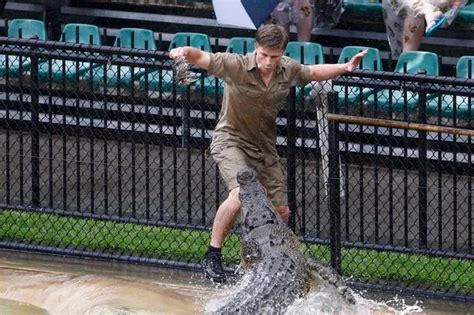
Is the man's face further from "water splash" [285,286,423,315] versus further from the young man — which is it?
"water splash" [285,286,423,315]

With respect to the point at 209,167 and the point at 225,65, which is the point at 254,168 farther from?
the point at 209,167

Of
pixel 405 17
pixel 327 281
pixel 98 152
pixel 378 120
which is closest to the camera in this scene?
pixel 327 281

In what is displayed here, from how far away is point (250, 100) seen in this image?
33.6ft

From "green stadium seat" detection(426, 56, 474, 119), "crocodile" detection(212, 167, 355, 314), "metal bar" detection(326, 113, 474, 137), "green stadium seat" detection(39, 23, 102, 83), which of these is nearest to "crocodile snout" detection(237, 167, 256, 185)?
"crocodile" detection(212, 167, 355, 314)

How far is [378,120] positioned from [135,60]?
1.92 metres

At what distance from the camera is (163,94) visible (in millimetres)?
12078

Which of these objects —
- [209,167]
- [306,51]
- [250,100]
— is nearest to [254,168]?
[250,100]

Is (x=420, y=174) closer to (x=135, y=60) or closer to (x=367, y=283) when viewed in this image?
(x=367, y=283)

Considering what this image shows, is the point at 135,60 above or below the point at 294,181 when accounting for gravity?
above

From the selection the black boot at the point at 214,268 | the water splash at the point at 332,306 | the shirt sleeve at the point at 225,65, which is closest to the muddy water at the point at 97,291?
the black boot at the point at 214,268

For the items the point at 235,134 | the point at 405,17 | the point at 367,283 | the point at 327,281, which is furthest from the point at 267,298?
the point at 405,17

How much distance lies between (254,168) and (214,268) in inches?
27.0

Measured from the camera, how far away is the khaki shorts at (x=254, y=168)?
33.6ft

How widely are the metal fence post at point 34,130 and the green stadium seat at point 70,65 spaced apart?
119mm
